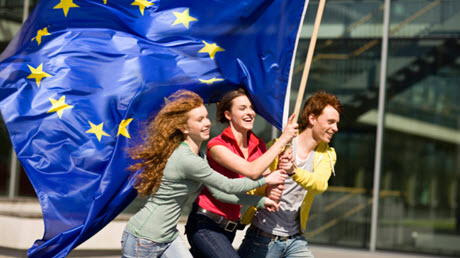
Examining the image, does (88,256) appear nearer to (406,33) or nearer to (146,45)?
(146,45)

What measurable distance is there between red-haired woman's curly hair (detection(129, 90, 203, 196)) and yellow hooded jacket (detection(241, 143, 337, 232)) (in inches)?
27.1

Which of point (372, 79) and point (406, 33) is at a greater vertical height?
point (406, 33)

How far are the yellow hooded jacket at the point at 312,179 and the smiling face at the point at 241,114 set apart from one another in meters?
0.33

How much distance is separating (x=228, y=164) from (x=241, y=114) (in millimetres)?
369

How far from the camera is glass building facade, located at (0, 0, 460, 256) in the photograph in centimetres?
Result: 983

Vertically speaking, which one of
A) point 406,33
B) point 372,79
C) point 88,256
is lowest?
A: point 88,256

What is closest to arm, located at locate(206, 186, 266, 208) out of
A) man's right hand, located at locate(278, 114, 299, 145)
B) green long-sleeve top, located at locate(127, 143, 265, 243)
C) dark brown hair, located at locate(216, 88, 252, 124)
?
green long-sleeve top, located at locate(127, 143, 265, 243)

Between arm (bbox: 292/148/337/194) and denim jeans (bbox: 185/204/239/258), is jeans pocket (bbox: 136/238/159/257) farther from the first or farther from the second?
arm (bbox: 292/148/337/194)

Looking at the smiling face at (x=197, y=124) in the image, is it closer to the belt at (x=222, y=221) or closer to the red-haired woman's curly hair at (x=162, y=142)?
the red-haired woman's curly hair at (x=162, y=142)

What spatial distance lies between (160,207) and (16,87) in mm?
1600

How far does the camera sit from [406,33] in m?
10.2

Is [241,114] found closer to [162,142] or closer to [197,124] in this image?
[197,124]

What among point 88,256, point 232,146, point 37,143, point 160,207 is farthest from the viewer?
point 88,256

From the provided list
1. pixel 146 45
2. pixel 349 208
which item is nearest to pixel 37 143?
pixel 146 45
